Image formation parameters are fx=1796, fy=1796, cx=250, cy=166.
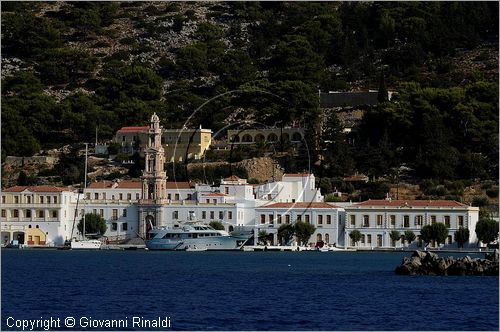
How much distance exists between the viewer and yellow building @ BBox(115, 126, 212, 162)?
12081 cm

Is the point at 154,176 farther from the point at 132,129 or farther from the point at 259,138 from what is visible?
the point at 132,129

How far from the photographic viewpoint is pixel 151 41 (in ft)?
517

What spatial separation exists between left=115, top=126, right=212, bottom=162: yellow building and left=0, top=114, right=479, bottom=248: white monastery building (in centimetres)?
1195

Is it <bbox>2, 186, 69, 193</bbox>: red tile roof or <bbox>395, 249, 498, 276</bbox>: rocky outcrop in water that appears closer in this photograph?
<bbox>395, 249, 498, 276</bbox>: rocky outcrop in water

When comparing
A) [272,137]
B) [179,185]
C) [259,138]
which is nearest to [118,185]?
[179,185]

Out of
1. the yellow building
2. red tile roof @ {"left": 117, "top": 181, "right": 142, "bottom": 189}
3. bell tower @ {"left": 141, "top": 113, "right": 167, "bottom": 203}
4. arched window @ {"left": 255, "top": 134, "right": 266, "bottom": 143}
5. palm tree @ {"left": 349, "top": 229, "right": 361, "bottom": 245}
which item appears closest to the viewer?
palm tree @ {"left": 349, "top": 229, "right": 361, "bottom": 245}

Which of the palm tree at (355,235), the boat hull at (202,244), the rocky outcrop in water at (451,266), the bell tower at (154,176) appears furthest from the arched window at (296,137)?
the rocky outcrop in water at (451,266)

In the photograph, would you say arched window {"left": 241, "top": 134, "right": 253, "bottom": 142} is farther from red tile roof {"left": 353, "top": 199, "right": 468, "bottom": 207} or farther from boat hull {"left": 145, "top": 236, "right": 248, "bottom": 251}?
boat hull {"left": 145, "top": 236, "right": 248, "bottom": 251}

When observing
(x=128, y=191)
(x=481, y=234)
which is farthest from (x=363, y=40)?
(x=481, y=234)

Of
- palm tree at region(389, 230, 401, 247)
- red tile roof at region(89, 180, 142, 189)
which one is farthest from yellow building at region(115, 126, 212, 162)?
palm tree at region(389, 230, 401, 247)

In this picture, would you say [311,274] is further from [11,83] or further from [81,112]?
[11,83]

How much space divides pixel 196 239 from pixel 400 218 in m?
11.4

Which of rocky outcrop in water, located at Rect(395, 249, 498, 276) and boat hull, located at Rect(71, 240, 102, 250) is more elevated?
rocky outcrop in water, located at Rect(395, 249, 498, 276)

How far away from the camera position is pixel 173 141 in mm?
121562
